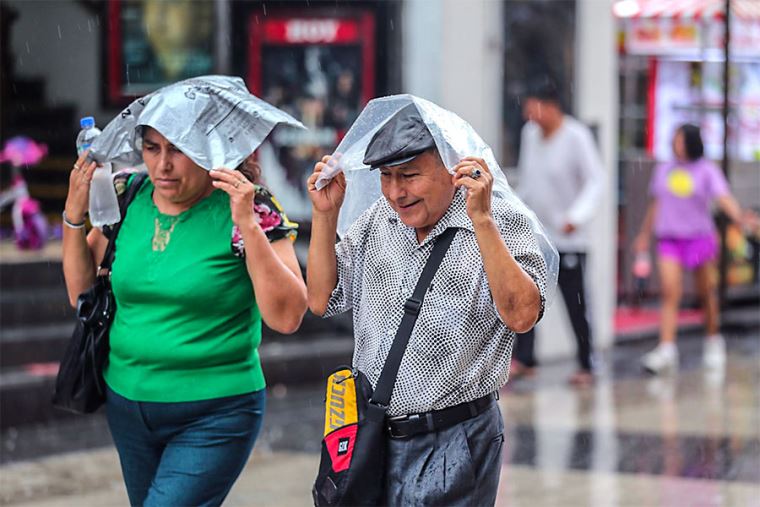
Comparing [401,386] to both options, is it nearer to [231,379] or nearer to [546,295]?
[546,295]

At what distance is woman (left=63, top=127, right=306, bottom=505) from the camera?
386cm

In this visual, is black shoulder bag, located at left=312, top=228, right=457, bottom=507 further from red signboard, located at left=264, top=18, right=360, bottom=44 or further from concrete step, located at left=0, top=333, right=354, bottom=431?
red signboard, located at left=264, top=18, right=360, bottom=44

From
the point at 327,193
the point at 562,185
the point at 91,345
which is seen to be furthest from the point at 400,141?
the point at 562,185

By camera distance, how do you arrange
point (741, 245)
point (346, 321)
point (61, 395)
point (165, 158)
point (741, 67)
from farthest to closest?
1. point (741, 67)
2. point (741, 245)
3. point (346, 321)
4. point (61, 395)
5. point (165, 158)

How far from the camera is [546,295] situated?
3436 millimetres

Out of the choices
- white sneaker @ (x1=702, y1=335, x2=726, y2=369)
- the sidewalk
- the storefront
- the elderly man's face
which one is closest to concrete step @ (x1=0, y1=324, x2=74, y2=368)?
the sidewalk

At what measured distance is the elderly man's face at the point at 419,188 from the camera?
3408mm

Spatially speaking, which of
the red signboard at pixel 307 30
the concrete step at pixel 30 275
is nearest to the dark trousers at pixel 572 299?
the red signboard at pixel 307 30

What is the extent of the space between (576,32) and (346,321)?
115 inches

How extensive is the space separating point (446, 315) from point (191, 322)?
87cm

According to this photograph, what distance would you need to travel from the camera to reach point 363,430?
11.3 ft

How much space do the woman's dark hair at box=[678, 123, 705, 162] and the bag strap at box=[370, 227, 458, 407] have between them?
6.61m

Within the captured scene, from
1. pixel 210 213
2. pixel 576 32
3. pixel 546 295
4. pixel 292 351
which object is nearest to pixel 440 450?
pixel 546 295

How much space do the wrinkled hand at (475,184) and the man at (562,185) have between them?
18.0 ft
